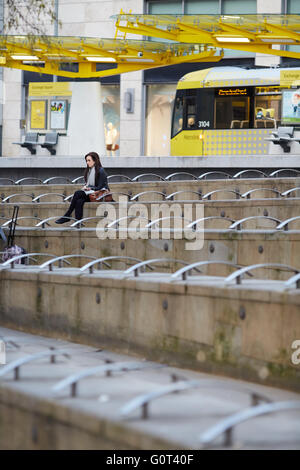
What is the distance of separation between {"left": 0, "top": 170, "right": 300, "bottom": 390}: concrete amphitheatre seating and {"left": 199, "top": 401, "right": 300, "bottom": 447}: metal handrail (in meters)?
2.41

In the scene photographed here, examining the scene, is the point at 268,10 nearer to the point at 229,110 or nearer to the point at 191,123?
the point at 191,123

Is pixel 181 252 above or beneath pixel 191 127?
beneath

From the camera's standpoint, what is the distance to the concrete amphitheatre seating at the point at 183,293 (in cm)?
784

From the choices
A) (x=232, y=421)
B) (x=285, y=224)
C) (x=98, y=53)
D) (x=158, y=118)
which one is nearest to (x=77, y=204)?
(x=285, y=224)

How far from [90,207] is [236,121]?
34.2 ft

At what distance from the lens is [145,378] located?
6.51m

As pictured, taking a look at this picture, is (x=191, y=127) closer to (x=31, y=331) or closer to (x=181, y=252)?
(x=181, y=252)

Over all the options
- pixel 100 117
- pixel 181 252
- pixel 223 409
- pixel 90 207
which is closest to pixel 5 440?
pixel 223 409

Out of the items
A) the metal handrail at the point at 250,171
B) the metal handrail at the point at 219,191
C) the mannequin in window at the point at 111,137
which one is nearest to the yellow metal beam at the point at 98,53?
the metal handrail at the point at 250,171

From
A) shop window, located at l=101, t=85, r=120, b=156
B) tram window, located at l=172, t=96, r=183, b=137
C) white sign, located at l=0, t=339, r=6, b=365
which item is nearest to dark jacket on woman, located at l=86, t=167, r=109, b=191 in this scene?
white sign, located at l=0, t=339, r=6, b=365

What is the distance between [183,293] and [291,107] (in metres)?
14.0

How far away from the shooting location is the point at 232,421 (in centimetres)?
496

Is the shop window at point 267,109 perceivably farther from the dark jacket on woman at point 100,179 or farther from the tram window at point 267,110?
the dark jacket on woman at point 100,179

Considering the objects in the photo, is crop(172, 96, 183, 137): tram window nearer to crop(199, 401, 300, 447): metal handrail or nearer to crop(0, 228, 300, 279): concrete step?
crop(0, 228, 300, 279): concrete step
